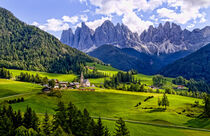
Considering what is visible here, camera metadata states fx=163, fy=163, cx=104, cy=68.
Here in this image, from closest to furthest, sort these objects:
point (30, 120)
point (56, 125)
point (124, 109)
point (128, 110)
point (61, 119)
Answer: point (30, 120)
point (56, 125)
point (61, 119)
point (128, 110)
point (124, 109)

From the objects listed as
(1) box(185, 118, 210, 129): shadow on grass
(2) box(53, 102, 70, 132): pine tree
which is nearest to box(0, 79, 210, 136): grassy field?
(1) box(185, 118, 210, 129): shadow on grass

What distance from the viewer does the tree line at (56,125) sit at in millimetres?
44838

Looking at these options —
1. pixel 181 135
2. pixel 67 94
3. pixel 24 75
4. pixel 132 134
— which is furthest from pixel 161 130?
pixel 24 75

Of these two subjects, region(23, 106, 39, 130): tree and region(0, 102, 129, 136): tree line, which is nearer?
region(0, 102, 129, 136): tree line

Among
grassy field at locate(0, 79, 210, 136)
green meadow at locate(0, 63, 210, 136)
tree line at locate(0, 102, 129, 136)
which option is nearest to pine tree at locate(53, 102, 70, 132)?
tree line at locate(0, 102, 129, 136)

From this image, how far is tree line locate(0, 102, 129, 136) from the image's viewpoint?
44.8 m

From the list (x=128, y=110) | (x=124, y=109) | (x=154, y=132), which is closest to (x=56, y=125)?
(x=154, y=132)

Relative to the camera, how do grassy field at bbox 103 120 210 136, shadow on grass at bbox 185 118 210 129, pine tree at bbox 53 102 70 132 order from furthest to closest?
shadow on grass at bbox 185 118 210 129 → grassy field at bbox 103 120 210 136 → pine tree at bbox 53 102 70 132

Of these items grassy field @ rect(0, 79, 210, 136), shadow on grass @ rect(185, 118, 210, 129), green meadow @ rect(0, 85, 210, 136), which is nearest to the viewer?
grassy field @ rect(0, 79, 210, 136)

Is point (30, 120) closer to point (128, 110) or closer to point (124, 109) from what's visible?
point (128, 110)

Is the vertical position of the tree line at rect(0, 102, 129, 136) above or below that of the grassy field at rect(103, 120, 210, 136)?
above

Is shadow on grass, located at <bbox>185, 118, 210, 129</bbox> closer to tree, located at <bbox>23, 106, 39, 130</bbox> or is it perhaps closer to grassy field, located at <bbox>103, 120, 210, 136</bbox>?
grassy field, located at <bbox>103, 120, 210, 136</bbox>

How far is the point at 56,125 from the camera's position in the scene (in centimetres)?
5091

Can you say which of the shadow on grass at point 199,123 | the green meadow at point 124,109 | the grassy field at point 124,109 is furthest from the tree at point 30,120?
A: the shadow on grass at point 199,123
